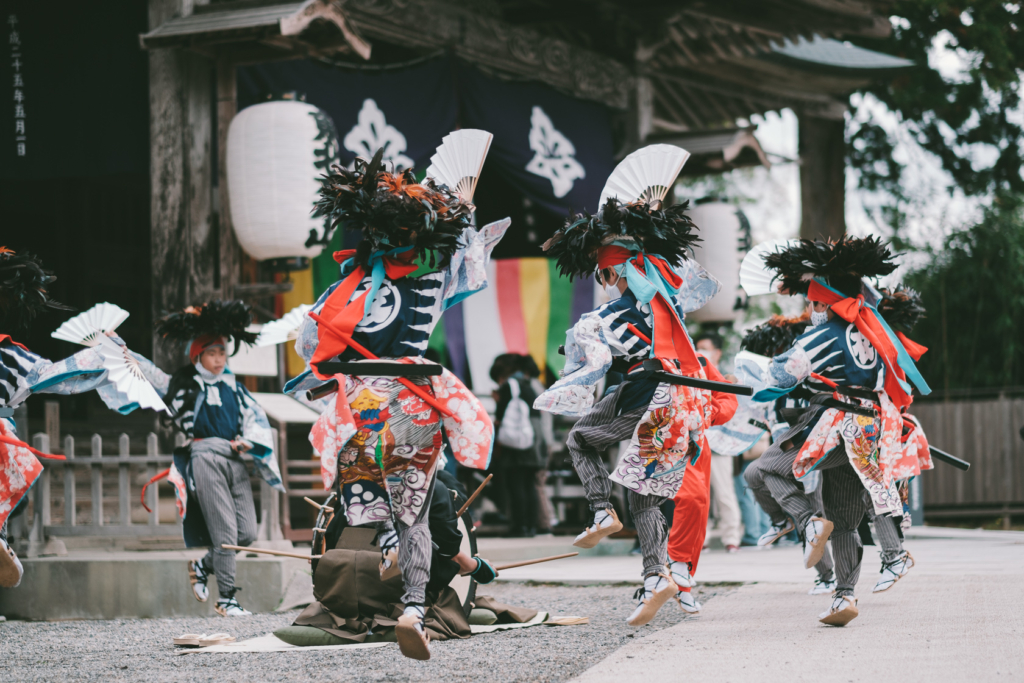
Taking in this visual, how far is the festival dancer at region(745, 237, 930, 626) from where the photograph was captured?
17.7 feet

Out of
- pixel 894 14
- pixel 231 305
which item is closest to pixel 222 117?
pixel 231 305

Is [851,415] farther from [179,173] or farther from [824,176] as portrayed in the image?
[824,176]

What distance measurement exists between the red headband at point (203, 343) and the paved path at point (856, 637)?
10.9ft

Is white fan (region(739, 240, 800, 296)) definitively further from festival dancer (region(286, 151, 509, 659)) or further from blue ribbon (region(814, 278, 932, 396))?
festival dancer (region(286, 151, 509, 659))

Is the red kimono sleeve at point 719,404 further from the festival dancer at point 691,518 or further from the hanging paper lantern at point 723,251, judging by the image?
the hanging paper lantern at point 723,251

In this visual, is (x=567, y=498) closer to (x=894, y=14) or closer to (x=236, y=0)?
(x=236, y=0)

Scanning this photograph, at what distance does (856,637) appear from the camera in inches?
185

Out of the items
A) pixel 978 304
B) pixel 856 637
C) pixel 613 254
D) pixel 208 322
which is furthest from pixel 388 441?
pixel 978 304

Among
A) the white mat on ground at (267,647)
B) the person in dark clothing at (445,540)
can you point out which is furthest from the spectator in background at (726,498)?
the white mat on ground at (267,647)

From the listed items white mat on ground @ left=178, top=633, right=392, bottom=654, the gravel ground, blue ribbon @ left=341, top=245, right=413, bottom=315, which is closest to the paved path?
the gravel ground

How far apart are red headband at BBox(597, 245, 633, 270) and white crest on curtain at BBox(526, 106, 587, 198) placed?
596cm

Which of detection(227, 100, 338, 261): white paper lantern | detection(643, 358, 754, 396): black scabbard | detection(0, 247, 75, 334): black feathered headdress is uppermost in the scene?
detection(227, 100, 338, 261): white paper lantern

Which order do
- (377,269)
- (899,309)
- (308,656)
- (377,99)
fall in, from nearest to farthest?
1. (377,269)
2. (308,656)
3. (899,309)
4. (377,99)

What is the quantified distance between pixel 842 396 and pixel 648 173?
143cm
